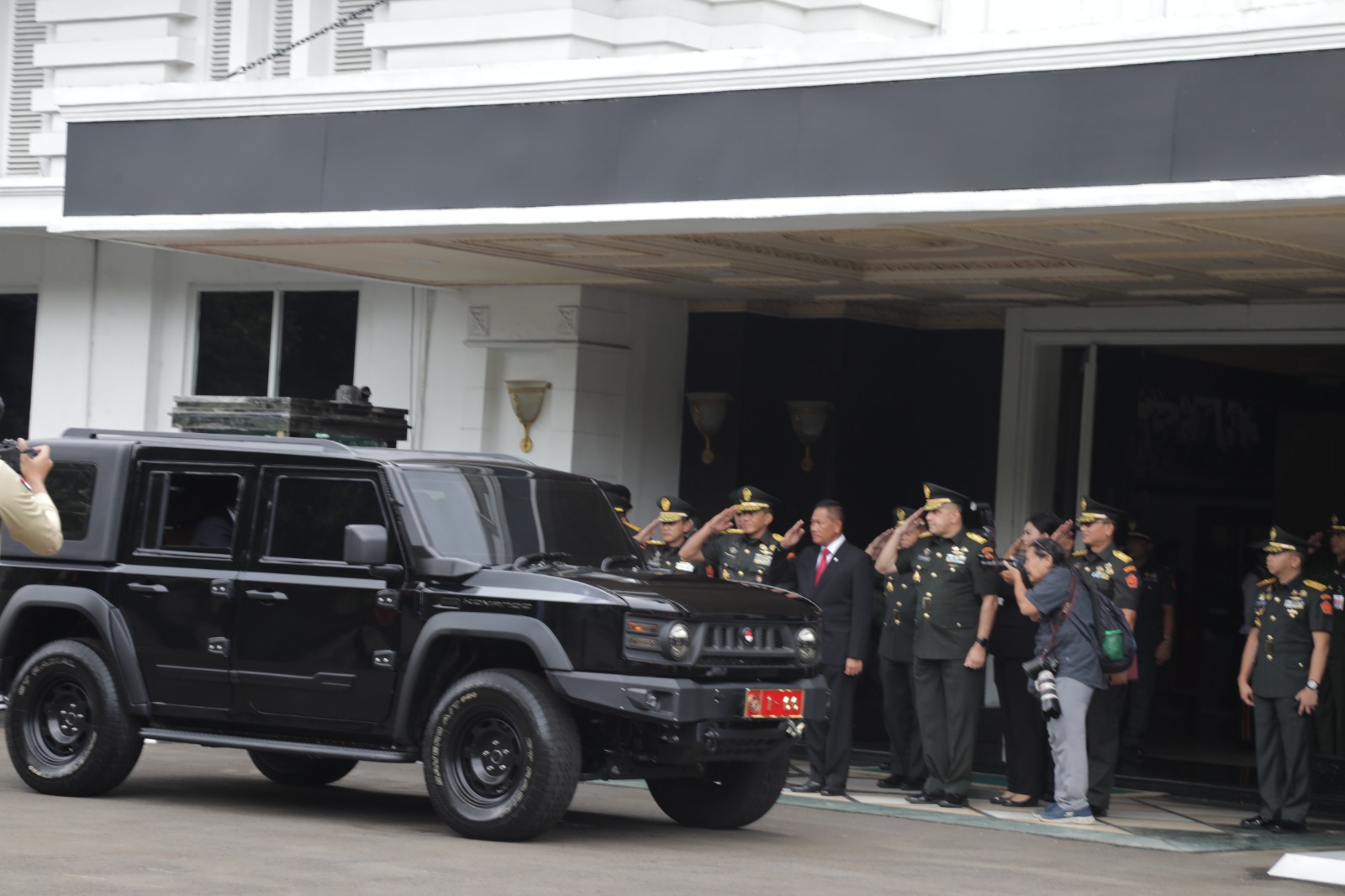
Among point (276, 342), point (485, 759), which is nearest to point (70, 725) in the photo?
point (485, 759)

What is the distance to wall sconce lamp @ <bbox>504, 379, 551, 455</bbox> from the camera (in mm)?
16266

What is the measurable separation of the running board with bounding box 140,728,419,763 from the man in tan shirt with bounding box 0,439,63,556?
2412 mm

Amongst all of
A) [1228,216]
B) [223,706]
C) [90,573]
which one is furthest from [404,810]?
[1228,216]

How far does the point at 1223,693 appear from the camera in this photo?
18.8 meters

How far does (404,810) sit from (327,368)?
26.0 feet

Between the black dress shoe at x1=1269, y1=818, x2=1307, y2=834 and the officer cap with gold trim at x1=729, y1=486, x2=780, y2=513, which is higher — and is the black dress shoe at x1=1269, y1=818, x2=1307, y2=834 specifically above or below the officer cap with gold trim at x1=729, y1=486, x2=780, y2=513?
below

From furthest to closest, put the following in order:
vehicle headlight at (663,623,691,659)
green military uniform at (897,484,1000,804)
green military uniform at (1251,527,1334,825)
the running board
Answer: green military uniform at (897,484,1000,804) → green military uniform at (1251,527,1334,825) → the running board → vehicle headlight at (663,623,691,659)

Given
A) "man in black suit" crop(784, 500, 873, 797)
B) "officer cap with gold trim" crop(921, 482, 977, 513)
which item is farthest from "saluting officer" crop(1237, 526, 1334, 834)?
"man in black suit" crop(784, 500, 873, 797)

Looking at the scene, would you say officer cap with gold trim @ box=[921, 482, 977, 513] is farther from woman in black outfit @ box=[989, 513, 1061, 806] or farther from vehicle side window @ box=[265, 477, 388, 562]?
vehicle side window @ box=[265, 477, 388, 562]

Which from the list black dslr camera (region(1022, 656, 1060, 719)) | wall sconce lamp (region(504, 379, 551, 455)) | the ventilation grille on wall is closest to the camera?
black dslr camera (region(1022, 656, 1060, 719))

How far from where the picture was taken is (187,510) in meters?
10.5

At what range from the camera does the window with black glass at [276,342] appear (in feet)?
58.1

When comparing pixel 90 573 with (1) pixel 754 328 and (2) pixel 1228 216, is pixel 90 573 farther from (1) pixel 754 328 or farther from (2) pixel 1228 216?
(1) pixel 754 328

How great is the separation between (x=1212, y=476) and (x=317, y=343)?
352 inches
